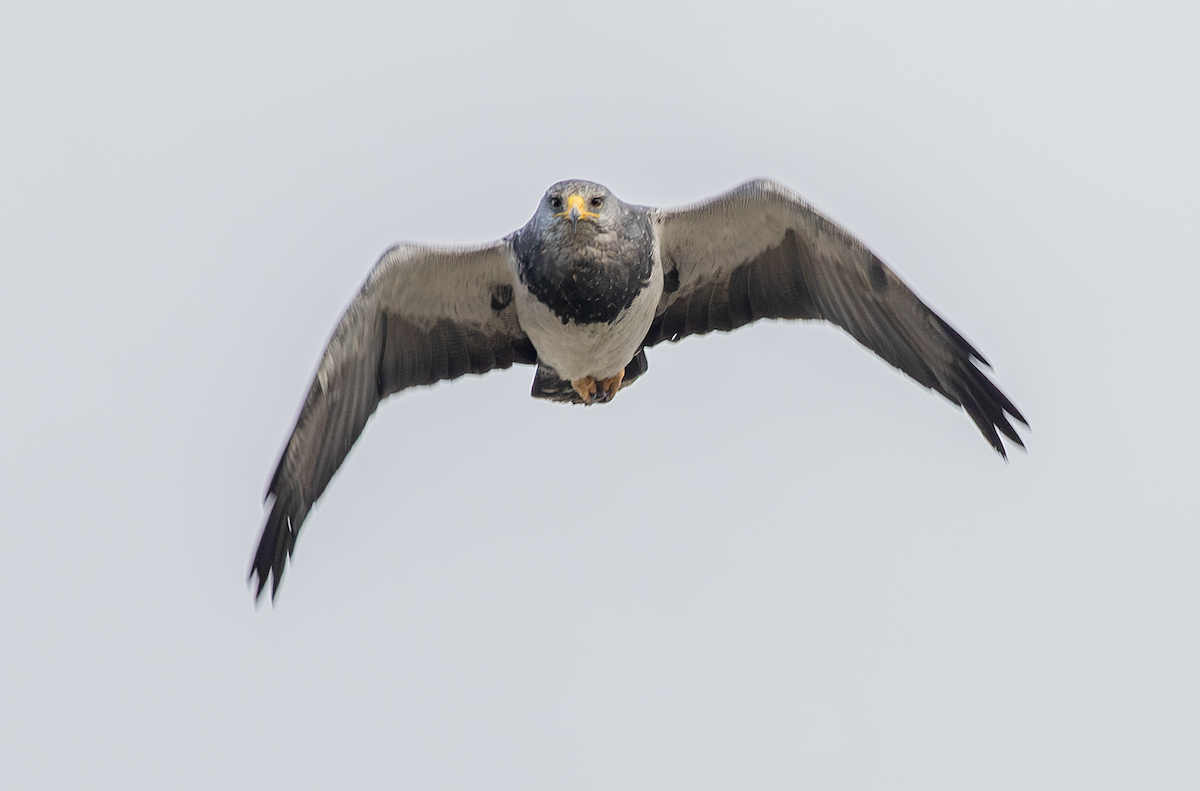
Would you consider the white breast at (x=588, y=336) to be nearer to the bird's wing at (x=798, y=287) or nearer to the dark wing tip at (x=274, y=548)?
the bird's wing at (x=798, y=287)

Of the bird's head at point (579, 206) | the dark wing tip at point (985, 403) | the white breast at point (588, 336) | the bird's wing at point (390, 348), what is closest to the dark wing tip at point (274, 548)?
the bird's wing at point (390, 348)

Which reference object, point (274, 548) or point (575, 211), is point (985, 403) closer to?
point (575, 211)

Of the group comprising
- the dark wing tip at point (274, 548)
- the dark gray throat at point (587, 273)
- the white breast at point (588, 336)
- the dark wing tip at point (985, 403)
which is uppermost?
the dark gray throat at point (587, 273)

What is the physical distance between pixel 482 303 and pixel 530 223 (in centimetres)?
101

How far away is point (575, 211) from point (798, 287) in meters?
2.02

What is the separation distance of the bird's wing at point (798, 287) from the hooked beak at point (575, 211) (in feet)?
3.41

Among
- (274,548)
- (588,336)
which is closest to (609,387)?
(588,336)

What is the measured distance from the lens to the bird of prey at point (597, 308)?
28.3 ft

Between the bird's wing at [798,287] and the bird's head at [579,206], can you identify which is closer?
the bird's head at [579,206]

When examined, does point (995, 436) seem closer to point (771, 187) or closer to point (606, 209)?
point (771, 187)

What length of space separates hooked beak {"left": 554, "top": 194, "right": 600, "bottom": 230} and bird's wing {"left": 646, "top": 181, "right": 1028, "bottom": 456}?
1039 mm

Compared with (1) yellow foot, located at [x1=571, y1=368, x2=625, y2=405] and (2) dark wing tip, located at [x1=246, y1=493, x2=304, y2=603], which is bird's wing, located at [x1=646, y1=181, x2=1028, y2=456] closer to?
(1) yellow foot, located at [x1=571, y1=368, x2=625, y2=405]

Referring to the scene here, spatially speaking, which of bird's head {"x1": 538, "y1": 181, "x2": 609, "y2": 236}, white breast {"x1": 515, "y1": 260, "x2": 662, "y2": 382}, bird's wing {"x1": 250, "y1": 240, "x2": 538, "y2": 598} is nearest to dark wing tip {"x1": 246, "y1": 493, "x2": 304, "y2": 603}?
bird's wing {"x1": 250, "y1": 240, "x2": 538, "y2": 598}

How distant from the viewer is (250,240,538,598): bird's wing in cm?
902
